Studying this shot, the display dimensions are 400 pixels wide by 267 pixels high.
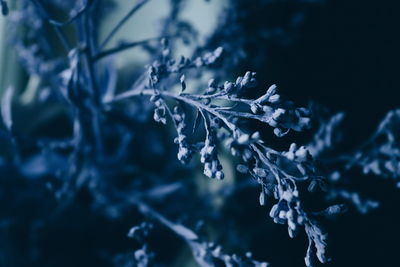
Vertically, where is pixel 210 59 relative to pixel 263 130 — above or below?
above

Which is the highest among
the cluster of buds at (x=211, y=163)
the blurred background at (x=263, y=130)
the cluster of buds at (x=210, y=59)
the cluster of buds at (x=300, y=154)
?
the cluster of buds at (x=210, y=59)

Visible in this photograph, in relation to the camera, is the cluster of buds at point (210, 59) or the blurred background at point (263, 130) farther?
the blurred background at point (263, 130)

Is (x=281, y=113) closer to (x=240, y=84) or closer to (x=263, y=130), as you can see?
(x=240, y=84)

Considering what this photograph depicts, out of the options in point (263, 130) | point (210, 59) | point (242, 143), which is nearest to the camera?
point (242, 143)

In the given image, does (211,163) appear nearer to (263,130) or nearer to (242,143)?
(242,143)

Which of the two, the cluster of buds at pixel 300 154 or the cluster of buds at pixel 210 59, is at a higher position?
the cluster of buds at pixel 210 59

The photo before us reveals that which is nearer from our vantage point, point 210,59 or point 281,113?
point 281,113

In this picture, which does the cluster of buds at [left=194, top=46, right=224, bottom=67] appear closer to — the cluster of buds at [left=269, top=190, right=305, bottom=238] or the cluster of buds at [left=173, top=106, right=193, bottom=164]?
the cluster of buds at [left=173, top=106, right=193, bottom=164]

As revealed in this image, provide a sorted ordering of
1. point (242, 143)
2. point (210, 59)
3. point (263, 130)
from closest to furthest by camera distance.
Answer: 1. point (242, 143)
2. point (210, 59)
3. point (263, 130)

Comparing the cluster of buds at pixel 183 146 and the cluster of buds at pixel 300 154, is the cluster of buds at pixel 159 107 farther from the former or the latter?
the cluster of buds at pixel 300 154

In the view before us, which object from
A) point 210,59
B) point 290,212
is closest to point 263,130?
point 210,59

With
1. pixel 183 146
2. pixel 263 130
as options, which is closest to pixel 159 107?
pixel 183 146

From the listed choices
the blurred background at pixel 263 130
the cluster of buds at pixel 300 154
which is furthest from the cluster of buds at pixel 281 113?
the blurred background at pixel 263 130
